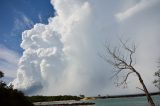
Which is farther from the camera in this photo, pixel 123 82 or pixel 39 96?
pixel 39 96

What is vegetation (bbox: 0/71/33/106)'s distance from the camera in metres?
31.6

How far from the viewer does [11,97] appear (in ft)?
110

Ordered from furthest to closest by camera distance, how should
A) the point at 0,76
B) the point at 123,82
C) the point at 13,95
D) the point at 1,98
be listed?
1. the point at 0,76
2. the point at 13,95
3. the point at 1,98
4. the point at 123,82

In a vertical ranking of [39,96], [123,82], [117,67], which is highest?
[39,96]

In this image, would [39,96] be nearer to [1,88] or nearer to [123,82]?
[1,88]

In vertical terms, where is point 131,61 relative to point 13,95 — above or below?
below

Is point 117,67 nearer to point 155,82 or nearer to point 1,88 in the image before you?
point 155,82

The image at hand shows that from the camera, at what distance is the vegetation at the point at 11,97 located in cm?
3158

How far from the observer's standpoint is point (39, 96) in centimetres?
18725

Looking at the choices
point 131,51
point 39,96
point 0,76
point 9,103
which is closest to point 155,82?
point 131,51

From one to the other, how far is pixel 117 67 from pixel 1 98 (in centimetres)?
1888

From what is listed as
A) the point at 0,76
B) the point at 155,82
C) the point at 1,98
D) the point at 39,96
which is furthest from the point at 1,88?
the point at 39,96

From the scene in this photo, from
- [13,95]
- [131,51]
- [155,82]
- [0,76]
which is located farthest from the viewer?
[0,76]

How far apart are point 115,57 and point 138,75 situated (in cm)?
251
